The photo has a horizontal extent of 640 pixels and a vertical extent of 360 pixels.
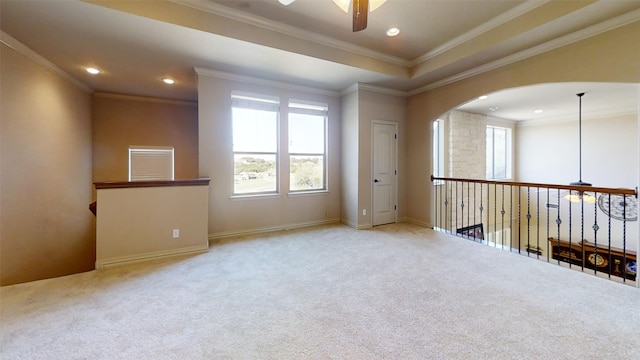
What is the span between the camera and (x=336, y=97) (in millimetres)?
5121

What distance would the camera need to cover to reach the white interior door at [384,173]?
4906mm

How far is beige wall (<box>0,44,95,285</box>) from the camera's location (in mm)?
2891

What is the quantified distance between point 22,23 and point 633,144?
11349 mm

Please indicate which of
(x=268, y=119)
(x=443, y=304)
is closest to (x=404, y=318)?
(x=443, y=304)

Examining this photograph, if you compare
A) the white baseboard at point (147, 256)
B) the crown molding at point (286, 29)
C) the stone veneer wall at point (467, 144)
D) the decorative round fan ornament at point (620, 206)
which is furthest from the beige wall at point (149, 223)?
the decorative round fan ornament at point (620, 206)

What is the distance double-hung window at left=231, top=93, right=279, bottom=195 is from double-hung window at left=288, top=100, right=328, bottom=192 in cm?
34

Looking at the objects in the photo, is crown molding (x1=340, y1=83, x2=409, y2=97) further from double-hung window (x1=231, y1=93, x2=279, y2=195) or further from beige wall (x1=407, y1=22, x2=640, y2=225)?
double-hung window (x1=231, y1=93, x2=279, y2=195)

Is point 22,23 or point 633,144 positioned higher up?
point 22,23

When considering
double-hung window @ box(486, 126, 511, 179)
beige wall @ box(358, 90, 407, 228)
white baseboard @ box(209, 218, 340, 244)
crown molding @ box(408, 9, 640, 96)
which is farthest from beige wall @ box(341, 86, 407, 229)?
double-hung window @ box(486, 126, 511, 179)

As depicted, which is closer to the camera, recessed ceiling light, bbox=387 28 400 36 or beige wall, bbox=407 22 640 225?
beige wall, bbox=407 22 640 225

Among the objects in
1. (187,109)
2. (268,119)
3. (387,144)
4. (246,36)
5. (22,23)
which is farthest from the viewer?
(187,109)

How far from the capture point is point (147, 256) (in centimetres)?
319

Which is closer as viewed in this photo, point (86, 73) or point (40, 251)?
point (40, 251)

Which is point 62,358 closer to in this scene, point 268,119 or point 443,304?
point 443,304
